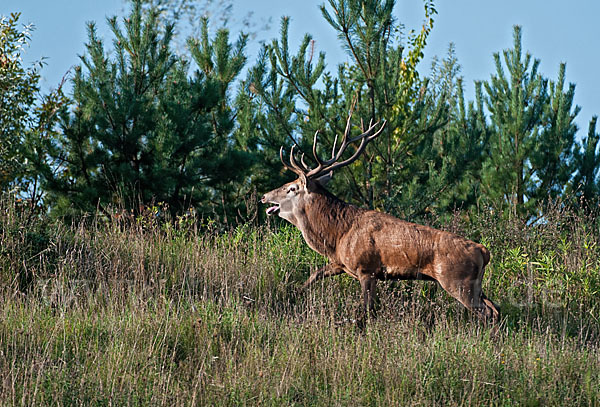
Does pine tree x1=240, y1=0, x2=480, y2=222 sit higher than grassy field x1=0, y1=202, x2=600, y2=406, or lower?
higher

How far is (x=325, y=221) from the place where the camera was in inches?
294

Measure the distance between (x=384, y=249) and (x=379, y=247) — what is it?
51mm

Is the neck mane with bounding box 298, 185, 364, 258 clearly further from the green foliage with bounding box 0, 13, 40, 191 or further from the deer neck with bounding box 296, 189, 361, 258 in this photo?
the green foliage with bounding box 0, 13, 40, 191

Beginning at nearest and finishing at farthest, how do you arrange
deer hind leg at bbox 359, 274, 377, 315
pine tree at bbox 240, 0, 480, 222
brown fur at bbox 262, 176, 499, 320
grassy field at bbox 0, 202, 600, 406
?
grassy field at bbox 0, 202, 600, 406 → brown fur at bbox 262, 176, 499, 320 → deer hind leg at bbox 359, 274, 377, 315 → pine tree at bbox 240, 0, 480, 222

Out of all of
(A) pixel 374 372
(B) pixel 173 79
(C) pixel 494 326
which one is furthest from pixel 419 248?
(B) pixel 173 79

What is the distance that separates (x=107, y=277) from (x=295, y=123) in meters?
4.63

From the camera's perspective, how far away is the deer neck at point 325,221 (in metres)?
7.41

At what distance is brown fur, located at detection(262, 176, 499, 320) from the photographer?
6898mm

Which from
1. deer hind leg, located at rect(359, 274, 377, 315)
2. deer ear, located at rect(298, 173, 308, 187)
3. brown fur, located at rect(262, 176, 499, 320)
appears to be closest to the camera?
brown fur, located at rect(262, 176, 499, 320)

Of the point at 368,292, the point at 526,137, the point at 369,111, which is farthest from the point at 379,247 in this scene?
the point at 526,137

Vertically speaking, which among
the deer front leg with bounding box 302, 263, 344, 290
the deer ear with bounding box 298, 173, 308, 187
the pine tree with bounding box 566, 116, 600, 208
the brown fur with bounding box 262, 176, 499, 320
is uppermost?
the pine tree with bounding box 566, 116, 600, 208

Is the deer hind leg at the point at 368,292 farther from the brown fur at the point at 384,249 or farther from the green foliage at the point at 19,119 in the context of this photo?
the green foliage at the point at 19,119

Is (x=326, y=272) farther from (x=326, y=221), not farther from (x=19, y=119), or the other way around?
(x=19, y=119)

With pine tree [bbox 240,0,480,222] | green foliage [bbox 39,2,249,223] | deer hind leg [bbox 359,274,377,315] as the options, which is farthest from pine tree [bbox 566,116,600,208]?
deer hind leg [bbox 359,274,377,315]
